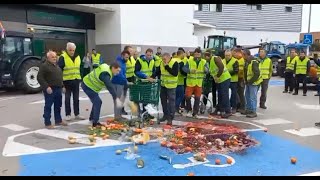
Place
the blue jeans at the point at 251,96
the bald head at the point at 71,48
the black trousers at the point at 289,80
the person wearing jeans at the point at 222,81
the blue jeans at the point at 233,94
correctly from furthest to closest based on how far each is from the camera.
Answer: the black trousers at the point at 289,80 < the blue jeans at the point at 233,94 < the blue jeans at the point at 251,96 < the person wearing jeans at the point at 222,81 < the bald head at the point at 71,48

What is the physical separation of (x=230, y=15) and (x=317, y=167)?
122 ft

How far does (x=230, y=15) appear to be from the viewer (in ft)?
137

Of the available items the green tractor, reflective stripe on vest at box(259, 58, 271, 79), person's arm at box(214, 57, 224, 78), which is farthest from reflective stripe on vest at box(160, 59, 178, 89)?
the green tractor

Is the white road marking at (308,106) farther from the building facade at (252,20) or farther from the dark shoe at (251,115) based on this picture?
the building facade at (252,20)

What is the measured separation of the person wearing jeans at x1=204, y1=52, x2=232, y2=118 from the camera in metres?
10.2

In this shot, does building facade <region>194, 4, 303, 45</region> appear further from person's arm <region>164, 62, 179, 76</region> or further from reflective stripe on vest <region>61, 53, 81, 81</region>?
person's arm <region>164, 62, 179, 76</region>

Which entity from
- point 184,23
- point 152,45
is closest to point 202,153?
point 152,45

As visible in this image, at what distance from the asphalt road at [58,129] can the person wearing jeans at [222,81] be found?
1.08ft

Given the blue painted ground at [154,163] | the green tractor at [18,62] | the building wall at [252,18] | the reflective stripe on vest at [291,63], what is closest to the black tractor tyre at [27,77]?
the green tractor at [18,62]

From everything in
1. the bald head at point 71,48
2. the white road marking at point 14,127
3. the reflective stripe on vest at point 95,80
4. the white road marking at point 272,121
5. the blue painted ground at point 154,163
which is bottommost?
the white road marking at point 14,127

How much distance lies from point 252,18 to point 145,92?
119 feet

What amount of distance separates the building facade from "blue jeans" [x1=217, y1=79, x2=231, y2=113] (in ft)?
96.5

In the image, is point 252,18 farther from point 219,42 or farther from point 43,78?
point 43,78

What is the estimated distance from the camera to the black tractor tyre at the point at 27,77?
1508 cm
